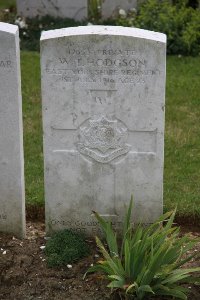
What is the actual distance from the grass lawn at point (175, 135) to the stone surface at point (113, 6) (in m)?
1.92

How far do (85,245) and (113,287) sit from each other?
2.28ft

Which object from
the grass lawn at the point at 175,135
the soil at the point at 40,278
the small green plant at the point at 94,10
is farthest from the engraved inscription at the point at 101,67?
the small green plant at the point at 94,10

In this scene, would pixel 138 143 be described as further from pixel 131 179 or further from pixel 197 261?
pixel 197 261

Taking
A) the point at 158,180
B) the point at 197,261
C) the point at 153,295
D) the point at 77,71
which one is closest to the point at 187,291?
the point at 153,295

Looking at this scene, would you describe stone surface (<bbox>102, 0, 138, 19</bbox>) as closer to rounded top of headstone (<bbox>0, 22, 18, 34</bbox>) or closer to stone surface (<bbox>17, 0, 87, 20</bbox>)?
stone surface (<bbox>17, 0, 87, 20</bbox>)

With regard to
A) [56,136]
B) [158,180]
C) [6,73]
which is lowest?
[158,180]

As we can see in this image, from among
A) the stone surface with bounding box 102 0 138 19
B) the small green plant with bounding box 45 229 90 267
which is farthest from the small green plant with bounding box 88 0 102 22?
the small green plant with bounding box 45 229 90 267

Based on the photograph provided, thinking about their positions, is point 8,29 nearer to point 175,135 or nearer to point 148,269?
point 148,269

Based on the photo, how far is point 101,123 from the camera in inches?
197

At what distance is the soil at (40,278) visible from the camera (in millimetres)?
4695

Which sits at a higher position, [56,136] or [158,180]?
[56,136]

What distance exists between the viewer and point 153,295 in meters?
4.59

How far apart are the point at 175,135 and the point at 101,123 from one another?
8.08 feet

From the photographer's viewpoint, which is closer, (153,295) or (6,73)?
(153,295)
